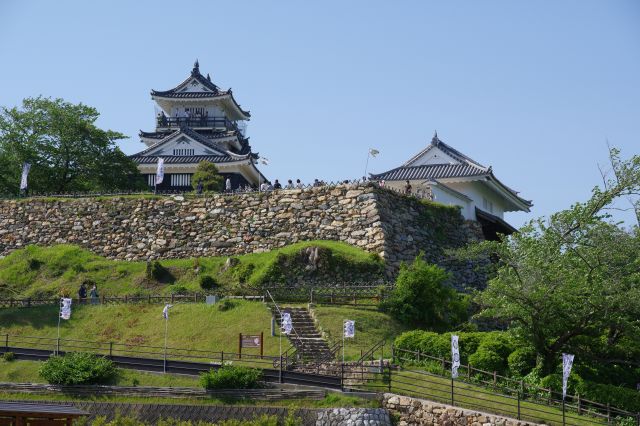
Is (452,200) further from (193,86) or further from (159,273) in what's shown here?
(193,86)

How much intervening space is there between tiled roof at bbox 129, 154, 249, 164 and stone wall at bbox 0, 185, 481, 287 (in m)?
9.94

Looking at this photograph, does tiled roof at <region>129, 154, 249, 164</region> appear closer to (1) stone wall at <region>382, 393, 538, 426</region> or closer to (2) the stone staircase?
(2) the stone staircase

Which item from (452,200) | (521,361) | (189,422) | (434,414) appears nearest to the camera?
(189,422)

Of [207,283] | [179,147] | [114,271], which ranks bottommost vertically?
[207,283]

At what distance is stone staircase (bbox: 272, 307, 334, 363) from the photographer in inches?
1389

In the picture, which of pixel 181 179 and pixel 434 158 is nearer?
pixel 434 158

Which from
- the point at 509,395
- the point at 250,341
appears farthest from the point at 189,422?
the point at 509,395

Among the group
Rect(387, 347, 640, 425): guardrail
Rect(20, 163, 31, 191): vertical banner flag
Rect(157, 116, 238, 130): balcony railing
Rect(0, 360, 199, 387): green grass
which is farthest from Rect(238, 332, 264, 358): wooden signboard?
Rect(157, 116, 238, 130): balcony railing

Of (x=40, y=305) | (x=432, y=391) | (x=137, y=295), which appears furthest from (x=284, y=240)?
(x=432, y=391)

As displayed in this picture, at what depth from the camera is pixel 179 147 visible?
63.6 metres

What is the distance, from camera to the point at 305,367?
33312mm

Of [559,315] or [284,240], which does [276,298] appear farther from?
[559,315]

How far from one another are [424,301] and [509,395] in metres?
9.89

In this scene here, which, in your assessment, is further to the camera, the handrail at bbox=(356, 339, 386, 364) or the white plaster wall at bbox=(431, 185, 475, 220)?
the white plaster wall at bbox=(431, 185, 475, 220)
